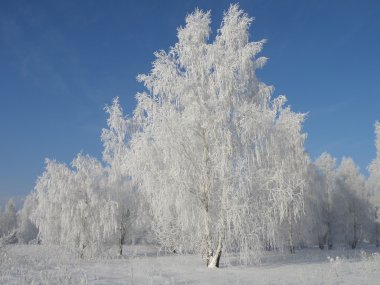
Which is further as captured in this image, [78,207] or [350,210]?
[350,210]

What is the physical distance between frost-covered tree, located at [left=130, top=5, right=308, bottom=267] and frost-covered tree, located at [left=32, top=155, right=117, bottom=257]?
8.62m

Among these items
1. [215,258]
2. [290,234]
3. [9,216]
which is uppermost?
[9,216]

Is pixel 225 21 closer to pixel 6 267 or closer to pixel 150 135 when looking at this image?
pixel 150 135

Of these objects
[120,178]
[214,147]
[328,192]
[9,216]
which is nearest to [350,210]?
[328,192]

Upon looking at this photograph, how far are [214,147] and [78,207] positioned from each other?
1441 centimetres

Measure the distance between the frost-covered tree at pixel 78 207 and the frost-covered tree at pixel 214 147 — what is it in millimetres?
8622

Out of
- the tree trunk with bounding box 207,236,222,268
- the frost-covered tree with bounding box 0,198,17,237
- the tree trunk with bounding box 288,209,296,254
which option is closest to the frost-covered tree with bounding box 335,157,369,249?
the tree trunk with bounding box 288,209,296,254

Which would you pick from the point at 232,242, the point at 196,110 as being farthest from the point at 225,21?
the point at 232,242

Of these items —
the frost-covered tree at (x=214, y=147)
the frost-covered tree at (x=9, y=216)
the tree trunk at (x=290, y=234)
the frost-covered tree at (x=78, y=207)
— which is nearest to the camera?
the frost-covered tree at (x=214, y=147)

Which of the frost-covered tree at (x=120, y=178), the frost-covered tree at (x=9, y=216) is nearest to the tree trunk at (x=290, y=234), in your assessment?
Result: the frost-covered tree at (x=120, y=178)

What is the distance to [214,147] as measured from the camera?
20453 mm

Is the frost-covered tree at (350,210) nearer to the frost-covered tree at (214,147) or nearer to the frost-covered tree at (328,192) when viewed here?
the frost-covered tree at (328,192)

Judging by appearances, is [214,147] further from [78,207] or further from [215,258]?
[78,207]

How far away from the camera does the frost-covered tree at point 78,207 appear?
1182 inches
